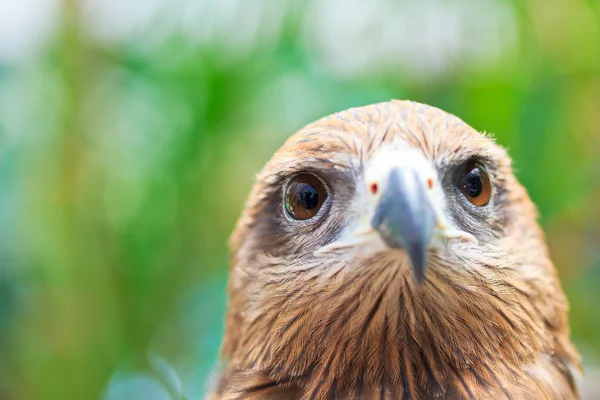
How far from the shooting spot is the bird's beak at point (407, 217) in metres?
1.27

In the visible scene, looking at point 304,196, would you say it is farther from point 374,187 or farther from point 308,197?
point 374,187

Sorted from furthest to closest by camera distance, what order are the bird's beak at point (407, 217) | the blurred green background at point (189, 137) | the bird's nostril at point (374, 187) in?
1. the blurred green background at point (189, 137)
2. the bird's nostril at point (374, 187)
3. the bird's beak at point (407, 217)

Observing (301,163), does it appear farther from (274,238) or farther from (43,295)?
(43,295)

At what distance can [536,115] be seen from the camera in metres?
3.48

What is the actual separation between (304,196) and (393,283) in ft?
0.99

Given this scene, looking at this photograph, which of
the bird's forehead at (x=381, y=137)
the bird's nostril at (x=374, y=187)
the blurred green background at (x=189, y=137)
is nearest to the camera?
the bird's nostril at (x=374, y=187)

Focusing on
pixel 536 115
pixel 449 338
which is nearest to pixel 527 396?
pixel 449 338

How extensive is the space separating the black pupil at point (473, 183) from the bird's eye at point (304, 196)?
319 mm

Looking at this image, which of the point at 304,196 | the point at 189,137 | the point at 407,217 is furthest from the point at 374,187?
the point at 189,137

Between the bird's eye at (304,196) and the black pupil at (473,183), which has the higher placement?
the black pupil at (473,183)

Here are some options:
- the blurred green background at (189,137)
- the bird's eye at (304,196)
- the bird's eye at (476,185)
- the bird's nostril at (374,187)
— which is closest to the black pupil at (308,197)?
the bird's eye at (304,196)

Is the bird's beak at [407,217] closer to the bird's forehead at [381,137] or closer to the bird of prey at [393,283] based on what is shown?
the bird of prey at [393,283]

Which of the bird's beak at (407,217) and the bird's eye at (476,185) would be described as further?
the bird's eye at (476,185)

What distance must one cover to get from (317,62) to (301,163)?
2.19 m
